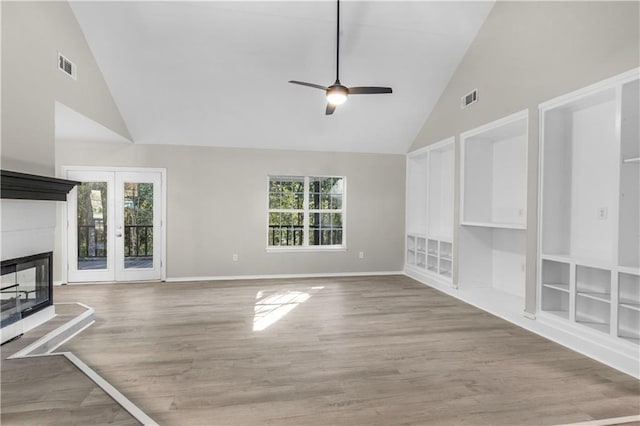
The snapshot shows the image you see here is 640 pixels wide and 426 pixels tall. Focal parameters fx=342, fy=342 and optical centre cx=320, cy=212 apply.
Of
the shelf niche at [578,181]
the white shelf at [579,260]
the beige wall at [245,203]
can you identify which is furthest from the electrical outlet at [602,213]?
the beige wall at [245,203]

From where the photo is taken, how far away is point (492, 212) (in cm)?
527

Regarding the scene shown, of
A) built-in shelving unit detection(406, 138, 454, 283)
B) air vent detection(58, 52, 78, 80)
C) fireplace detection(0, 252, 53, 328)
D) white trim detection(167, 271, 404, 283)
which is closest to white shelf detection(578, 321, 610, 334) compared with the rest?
built-in shelving unit detection(406, 138, 454, 283)

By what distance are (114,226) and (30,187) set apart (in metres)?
2.86

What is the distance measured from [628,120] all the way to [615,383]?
7.13 ft

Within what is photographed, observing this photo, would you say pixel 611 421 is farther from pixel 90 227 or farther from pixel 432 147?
pixel 90 227

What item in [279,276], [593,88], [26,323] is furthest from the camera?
[279,276]

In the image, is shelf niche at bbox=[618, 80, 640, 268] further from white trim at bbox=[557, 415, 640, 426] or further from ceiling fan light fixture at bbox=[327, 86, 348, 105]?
ceiling fan light fixture at bbox=[327, 86, 348, 105]

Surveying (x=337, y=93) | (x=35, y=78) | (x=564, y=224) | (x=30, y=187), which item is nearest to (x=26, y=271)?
(x=30, y=187)

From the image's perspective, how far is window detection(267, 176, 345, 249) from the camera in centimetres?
666

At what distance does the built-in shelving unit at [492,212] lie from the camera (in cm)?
486

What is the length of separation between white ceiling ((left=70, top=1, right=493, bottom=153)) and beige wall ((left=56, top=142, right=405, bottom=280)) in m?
0.38

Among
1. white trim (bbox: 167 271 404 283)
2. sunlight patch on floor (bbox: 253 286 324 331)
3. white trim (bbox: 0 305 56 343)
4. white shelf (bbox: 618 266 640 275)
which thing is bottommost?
sunlight patch on floor (bbox: 253 286 324 331)

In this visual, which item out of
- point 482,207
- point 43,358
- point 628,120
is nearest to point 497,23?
point 628,120

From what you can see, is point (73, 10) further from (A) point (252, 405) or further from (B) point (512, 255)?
(B) point (512, 255)
